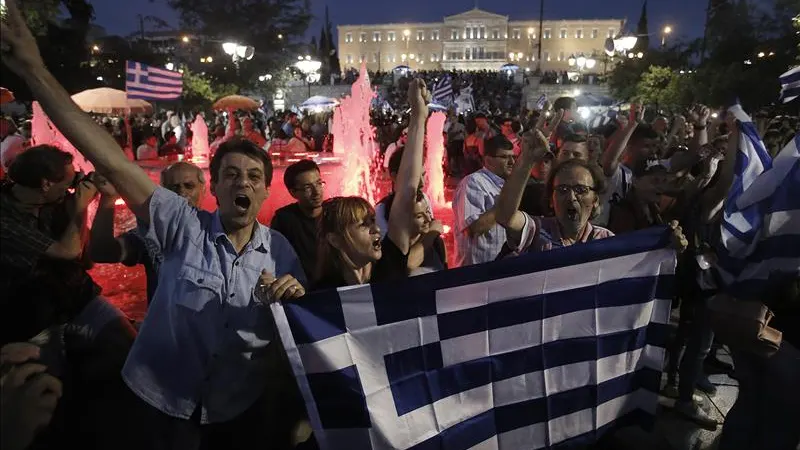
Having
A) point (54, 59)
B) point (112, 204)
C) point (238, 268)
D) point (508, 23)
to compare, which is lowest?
point (238, 268)

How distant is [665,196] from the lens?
4.46 meters

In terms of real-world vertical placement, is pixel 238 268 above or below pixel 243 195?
below

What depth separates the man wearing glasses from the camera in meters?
3.92

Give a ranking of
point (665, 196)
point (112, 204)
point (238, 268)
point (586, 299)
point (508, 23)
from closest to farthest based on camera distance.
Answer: point (238, 268) < point (112, 204) < point (586, 299) < point (665, 196) < point (508, 23)

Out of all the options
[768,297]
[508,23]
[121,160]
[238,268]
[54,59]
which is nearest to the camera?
[121,160]

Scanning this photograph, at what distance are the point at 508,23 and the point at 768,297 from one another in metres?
133

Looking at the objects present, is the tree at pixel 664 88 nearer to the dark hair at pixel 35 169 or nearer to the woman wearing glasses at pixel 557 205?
the woman wearing glasses at pixel 557 205

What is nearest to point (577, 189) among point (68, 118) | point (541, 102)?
point (68, 118)

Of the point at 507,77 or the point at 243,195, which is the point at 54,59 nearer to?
the point at 243,195

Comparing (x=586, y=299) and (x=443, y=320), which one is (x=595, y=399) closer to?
(x=586, y=299)

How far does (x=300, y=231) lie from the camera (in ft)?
13.0

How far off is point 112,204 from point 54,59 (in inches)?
1179

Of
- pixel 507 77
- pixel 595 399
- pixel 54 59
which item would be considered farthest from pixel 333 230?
pixel 507 77

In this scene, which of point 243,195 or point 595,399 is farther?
point 595,399
